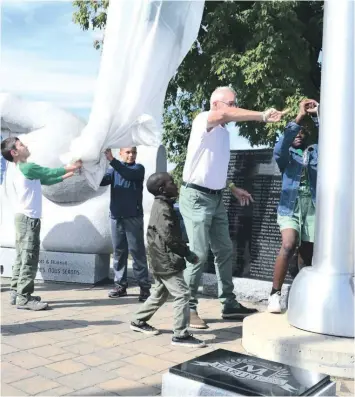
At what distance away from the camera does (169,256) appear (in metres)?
3.90

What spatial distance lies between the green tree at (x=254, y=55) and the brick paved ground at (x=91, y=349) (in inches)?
308

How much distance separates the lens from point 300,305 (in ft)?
12.1

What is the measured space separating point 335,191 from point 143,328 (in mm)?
1854

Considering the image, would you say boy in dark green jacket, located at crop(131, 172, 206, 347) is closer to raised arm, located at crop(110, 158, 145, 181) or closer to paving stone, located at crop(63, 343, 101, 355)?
paving stone, located at crop(63, 343, 101, 355)

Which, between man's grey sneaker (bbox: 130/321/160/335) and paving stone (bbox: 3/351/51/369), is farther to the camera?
man's grey sneaker (bbox: 130/321/160/335)

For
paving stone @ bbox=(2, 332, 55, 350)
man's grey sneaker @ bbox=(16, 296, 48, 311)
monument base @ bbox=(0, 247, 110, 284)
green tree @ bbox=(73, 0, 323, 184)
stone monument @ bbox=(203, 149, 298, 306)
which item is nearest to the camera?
paving stone @ bbox=(2, 332, 55, 350)

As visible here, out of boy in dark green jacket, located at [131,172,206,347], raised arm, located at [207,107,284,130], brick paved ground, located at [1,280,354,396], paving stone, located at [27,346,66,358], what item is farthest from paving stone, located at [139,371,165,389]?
raised arm, located at [207,107,284,130]

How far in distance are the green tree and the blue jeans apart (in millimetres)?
6924

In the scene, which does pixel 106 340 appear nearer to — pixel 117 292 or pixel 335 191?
pixel 117 292

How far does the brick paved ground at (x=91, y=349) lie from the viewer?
3051 millimetres

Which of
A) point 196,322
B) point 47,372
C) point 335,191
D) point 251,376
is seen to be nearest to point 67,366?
point 47,372

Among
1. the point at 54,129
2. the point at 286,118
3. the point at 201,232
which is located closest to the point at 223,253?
the point at 201,232

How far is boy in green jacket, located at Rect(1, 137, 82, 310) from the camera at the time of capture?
16.3 feet

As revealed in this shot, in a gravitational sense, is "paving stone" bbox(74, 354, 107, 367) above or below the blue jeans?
below
